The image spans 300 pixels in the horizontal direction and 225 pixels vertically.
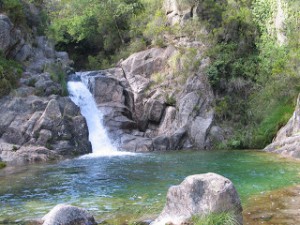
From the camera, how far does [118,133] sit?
99.7ft

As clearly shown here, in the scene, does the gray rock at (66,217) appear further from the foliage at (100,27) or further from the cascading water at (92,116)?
the foliage at (100,27)

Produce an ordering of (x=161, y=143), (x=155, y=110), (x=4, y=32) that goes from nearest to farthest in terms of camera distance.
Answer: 1. (x=161, y=143)
2. (x=4, y=32)
3. (x=155, y=110)

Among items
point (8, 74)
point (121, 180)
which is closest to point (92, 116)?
point (8, 74)

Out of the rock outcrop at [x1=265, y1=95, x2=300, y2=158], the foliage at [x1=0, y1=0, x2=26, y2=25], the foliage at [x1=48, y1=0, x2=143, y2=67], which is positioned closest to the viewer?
the rock outcrop at [x1=265, y1=95, x2=300, y2=158]

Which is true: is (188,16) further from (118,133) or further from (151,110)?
(118,133)

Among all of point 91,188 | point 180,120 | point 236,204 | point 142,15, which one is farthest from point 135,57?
point 236,204

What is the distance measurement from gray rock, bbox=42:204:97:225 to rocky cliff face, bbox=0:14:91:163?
14631 millimetres

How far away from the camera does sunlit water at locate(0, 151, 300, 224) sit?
12.0m

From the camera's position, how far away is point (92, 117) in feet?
104

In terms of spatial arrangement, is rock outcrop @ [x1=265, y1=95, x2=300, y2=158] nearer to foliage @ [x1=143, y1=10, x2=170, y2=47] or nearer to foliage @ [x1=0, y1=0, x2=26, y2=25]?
foliage @ [x1=143, y1=10, x2=170, y2=47]

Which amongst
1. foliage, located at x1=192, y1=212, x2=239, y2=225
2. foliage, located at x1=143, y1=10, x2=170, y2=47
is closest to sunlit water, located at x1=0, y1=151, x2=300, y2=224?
foliage, located at x1=192, y1=212, x2=239, y2=225

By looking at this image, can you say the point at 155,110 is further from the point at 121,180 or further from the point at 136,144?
the point at 121,180

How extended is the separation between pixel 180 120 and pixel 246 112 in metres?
5.30

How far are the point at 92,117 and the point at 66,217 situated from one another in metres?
22.5
